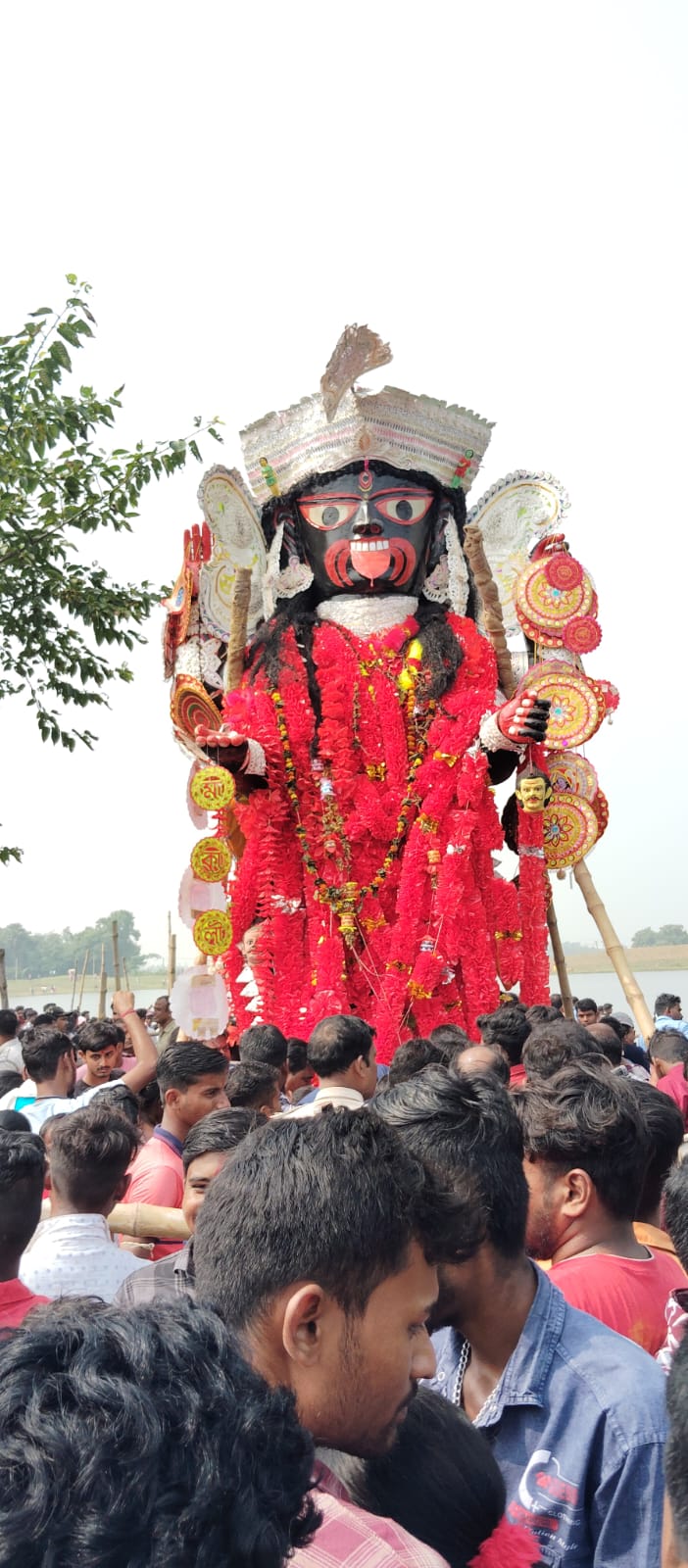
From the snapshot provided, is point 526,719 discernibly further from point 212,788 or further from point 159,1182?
point 159,1182

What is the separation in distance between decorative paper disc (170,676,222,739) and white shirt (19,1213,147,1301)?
6.06 m

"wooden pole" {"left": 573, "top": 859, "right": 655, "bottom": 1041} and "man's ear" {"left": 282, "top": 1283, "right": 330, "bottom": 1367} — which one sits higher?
"wooden pole" {"left": 573, "top": 859, "right": 655, "bottom": 1041}

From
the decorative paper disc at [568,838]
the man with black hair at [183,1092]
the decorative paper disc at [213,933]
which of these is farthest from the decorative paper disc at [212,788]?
the man with black hair at [183,1092]

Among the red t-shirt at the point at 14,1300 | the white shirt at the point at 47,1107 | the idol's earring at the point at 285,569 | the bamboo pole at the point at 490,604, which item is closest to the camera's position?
the red t-shirt at the point at 14,1300

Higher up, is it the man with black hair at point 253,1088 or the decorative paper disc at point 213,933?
the decorative paper disc at point 213,933

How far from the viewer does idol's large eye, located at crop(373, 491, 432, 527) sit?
9.73 metres

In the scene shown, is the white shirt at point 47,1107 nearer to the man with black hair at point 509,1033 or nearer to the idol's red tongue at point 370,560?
the man with black hair at point 509,1033

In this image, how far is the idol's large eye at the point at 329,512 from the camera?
32.0 ft

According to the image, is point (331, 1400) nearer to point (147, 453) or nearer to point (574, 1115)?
point (574, 1115)

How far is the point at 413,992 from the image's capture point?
869 cm

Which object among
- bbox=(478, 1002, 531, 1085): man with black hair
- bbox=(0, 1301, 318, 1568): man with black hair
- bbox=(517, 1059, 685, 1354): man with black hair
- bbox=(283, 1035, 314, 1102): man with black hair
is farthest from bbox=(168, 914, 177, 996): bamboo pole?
bbox=(0, 1301, 318, 1568): man with black hair

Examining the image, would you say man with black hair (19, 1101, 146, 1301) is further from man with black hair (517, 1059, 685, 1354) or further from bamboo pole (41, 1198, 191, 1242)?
man with black hair (517, 1059, 685, 1354)

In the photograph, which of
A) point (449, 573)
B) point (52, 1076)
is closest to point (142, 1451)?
point (52, 1076)

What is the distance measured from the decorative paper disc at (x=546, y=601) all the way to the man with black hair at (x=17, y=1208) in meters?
7.50
